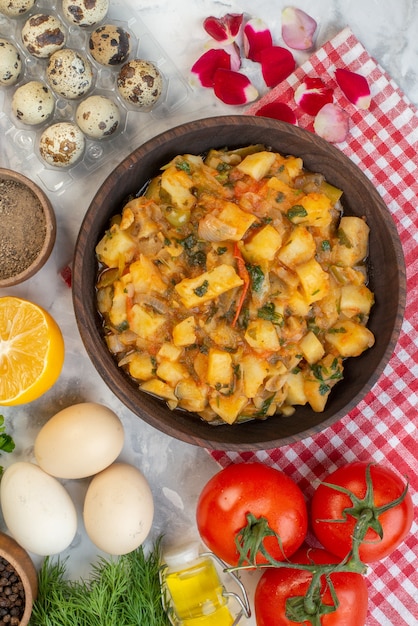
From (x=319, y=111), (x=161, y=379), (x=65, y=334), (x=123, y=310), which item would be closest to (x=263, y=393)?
(x=161, y=379)

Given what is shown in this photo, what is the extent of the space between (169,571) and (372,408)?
100 centimetres

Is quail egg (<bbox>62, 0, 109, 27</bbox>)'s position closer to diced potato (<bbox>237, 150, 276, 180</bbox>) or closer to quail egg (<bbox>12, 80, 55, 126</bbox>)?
quail egg (<bbox>12, 80, 55, 126</bbox>)

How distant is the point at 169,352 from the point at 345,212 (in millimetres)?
817

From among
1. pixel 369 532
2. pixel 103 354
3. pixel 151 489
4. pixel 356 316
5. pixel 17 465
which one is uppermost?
pixel 103 354

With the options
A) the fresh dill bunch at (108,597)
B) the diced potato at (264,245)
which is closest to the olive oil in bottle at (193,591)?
the fresh dill bunch at (108,597)

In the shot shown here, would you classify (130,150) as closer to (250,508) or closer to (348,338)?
(348,338)

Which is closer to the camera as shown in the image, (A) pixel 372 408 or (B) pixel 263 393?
(B) pixel 263 393

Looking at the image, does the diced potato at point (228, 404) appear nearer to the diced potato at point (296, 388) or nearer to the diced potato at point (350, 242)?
the diced potato at point (296, 388)

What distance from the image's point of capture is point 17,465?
271cm

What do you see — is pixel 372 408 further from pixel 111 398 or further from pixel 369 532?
pixel 111 398

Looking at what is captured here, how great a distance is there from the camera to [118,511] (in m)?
2.62

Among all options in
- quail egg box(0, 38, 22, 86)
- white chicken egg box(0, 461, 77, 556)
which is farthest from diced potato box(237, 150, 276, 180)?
white chicken egg box(0, 461, 77, 556)

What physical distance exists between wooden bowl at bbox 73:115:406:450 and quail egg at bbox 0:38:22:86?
2.14 feet

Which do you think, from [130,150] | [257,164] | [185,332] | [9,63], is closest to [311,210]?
[257,164]
